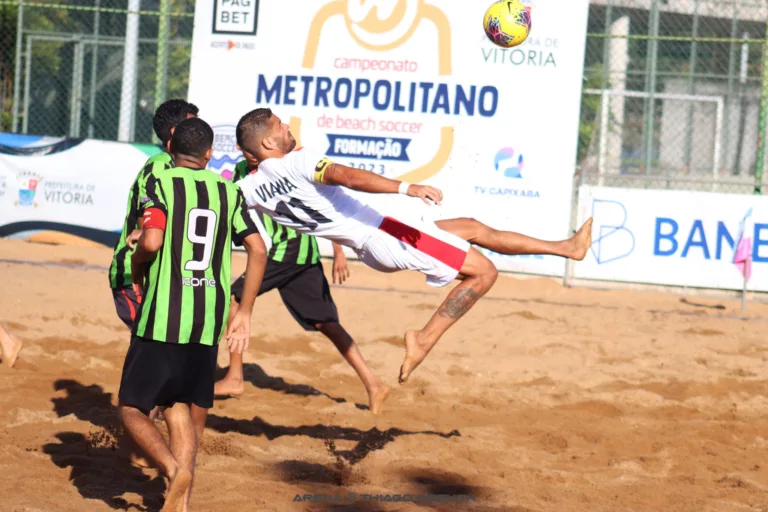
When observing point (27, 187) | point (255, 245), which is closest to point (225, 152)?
point (27, 187)

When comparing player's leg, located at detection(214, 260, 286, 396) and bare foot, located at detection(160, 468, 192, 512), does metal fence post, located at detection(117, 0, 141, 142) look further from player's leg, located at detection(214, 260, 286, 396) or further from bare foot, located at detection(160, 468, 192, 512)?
bare foot, located at detection(160, 468, 192, 512)

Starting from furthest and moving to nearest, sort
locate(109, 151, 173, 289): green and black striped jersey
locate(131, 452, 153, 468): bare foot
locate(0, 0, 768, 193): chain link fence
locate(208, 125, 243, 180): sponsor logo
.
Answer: locate(0, 0, 768, 193): chain link fence, locate(208, 125, 243, 180): sponsor logo, locate(131, 452, 153, 468): bare foot, locate(109, 151, 173, 289): green and black striped jersey

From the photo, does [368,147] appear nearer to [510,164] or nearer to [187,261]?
[510,164]

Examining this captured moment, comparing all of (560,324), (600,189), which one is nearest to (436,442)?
(560,324)

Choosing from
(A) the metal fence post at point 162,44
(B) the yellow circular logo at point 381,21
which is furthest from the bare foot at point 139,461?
(A) the metal fence post at point 162,44

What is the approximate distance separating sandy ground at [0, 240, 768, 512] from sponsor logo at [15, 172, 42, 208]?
183 centimetres

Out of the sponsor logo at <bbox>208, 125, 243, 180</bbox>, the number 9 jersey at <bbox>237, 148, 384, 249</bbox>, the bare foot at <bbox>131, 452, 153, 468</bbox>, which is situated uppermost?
the sponsor logo at <bbox>208, 125, 243, 180</bbox>

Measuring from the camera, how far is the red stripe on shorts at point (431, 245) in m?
5.38

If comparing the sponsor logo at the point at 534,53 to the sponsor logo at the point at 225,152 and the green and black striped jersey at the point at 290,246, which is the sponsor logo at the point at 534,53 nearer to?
the sponsor logo at the point at 225,152

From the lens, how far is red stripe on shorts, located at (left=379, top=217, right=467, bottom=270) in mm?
5375

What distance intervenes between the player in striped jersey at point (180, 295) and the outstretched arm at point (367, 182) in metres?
0.95

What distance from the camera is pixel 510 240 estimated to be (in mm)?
5617

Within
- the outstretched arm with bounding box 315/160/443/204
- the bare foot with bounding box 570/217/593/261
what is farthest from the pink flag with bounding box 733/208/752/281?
the outstretched arm with bounding box 315/160/443/204

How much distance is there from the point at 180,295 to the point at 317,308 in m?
2.51
